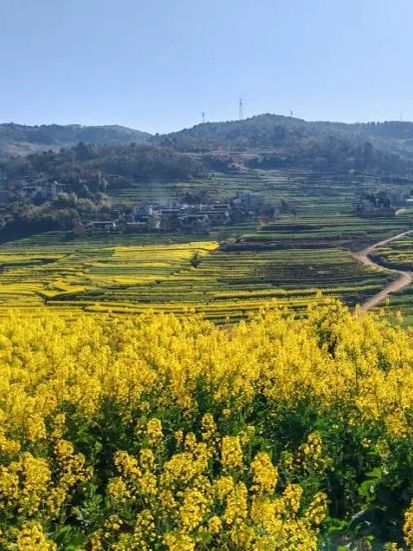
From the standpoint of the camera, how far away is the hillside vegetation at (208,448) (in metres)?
14.5

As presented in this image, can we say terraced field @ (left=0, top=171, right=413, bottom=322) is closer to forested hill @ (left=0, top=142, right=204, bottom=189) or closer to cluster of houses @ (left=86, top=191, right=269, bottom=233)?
cluster of houses @ (left=86, top=191, right=269, bottom=233)

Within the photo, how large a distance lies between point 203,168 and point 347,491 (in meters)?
168

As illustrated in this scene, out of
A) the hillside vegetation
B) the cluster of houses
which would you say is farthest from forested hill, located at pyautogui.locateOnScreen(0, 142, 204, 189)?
the hillside vegetation

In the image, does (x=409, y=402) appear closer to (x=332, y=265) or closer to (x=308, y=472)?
(x=308, y=472)

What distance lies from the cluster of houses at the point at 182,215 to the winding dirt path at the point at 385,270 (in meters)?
33.4

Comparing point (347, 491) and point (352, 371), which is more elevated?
point (352, 371)

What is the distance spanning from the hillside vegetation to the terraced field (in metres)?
33.9

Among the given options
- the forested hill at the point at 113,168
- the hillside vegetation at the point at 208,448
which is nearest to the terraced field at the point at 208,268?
the hillside vegetation at the point at 208,448

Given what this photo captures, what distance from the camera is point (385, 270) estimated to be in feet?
265

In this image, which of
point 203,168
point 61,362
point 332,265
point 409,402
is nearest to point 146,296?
point 332,265

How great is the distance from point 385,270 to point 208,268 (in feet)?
69.8

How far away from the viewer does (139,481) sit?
15.5 metres

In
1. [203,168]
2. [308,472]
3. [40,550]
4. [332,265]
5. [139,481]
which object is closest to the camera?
[40,550]

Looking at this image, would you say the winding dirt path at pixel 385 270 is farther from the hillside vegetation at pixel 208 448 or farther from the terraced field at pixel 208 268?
the hillside vegetation at pixel 208 448
